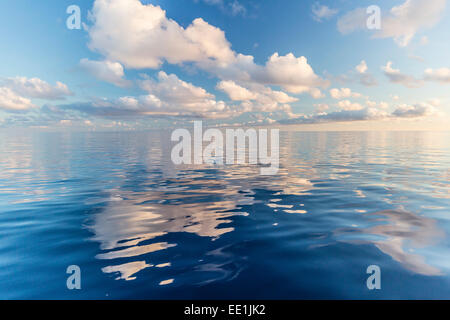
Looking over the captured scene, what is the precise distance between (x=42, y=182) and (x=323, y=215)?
70.7 feet

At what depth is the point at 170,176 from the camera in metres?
22.8

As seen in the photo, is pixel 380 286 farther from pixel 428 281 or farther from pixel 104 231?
pixel 104 231

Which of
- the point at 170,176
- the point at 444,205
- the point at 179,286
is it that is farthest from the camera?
the point at 170,176

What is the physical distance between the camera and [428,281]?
20.3 ft

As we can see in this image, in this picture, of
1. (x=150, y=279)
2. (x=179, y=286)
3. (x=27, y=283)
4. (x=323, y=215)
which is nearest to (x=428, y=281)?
(x=323, y=215)

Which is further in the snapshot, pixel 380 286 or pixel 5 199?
pixel 5 199

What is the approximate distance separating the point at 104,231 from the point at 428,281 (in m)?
11.0

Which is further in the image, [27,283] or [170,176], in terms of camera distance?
[170,176]

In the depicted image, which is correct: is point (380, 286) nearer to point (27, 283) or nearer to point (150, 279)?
point (150, 279)

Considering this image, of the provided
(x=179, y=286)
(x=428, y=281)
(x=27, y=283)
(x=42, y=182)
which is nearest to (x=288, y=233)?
(x=428, y=281)

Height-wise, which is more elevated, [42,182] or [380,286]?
[42,182]
